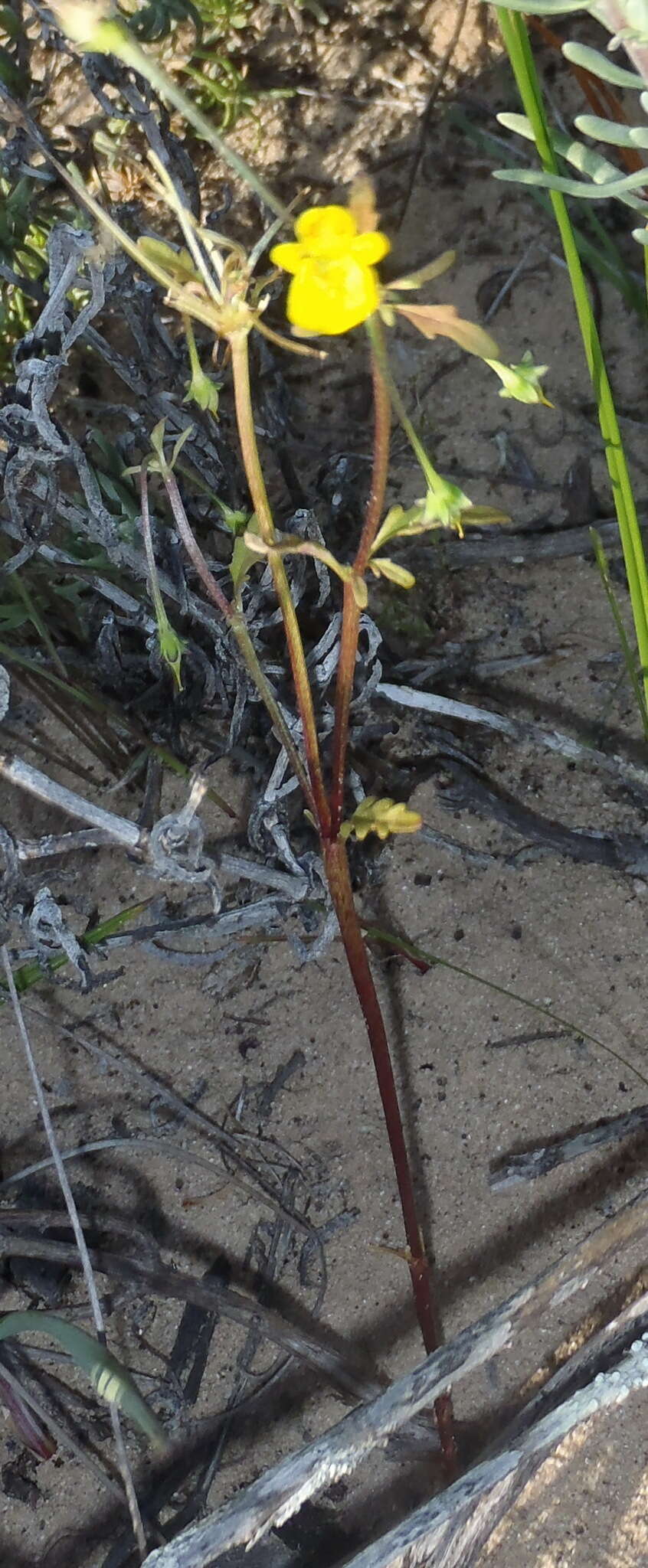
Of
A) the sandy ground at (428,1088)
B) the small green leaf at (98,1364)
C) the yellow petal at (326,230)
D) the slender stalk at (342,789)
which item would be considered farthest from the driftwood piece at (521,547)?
the small green leaf at (98,1364)

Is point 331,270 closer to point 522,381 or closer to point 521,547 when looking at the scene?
point 522,381

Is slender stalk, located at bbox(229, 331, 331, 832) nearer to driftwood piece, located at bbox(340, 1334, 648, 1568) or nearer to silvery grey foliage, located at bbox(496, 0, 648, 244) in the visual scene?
silvery grey foliage, located at bbox(496, 0, 648, 244)

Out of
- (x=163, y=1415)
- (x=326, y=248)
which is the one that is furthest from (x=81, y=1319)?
(x=326, y=248)

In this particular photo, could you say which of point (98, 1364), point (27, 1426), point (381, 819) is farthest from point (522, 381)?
point (27, 1426)

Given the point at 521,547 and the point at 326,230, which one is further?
the point at 521,547

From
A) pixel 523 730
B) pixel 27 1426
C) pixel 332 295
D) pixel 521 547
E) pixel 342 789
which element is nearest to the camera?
pixel 332 295

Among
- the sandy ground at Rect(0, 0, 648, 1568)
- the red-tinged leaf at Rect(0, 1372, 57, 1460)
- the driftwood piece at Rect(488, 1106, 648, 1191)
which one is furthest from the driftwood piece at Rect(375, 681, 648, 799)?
the red-tinged leaf at Rect(0, 1372, 57, 1460)

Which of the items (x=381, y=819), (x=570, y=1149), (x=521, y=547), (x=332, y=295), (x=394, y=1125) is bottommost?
(x=570, y=1149)

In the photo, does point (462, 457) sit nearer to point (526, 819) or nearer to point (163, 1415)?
point (526, 819)
